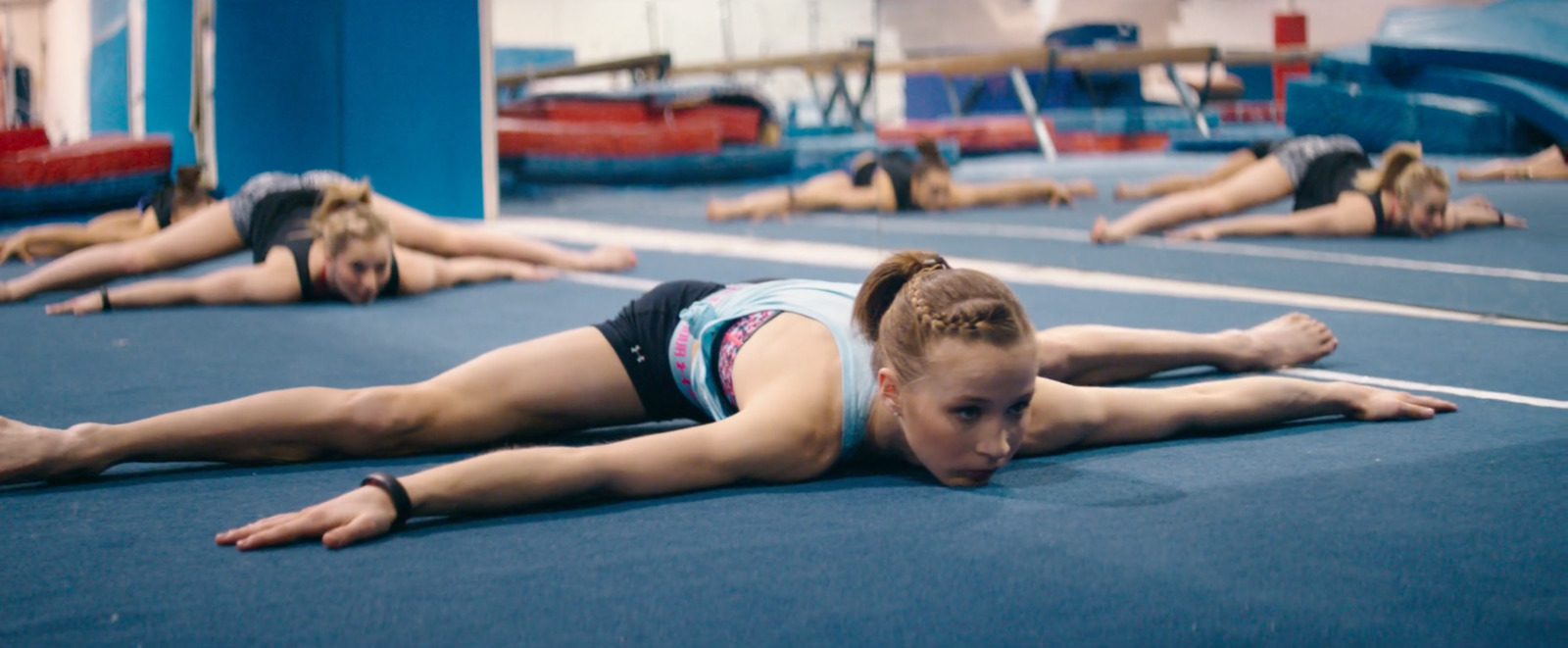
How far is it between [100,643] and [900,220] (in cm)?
543

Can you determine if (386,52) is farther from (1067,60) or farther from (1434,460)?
(1434,460)

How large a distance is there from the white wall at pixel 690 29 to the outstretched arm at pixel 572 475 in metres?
4.54

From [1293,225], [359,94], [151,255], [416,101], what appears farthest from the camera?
[416,101]

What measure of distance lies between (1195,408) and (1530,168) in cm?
218

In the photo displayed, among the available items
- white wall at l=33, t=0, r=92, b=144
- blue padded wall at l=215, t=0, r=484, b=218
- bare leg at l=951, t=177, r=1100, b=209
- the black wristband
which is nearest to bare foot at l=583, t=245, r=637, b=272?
white wall at l=33, t=0, r=92, b=144

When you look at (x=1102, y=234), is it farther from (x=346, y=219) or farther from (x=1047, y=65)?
(x=346, y=219)

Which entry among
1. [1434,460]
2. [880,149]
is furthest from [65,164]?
[1434,460]

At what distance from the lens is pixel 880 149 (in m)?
6.64

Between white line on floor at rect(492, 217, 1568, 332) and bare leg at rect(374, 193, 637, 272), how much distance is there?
0.82m

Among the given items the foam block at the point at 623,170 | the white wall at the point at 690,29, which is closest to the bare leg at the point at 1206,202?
the white wall at the point at 690,29

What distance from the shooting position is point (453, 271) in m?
4.66

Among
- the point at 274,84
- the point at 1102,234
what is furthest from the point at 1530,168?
the point at 274,84

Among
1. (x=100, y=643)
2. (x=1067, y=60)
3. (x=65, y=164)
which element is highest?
(x=1067, y=60)

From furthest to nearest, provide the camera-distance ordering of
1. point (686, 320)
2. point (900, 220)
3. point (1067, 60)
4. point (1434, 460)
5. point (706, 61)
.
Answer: point (706, 61)
point (900, 220)
point (1067, 60)
point (686, 320)
point (1434, 460)
